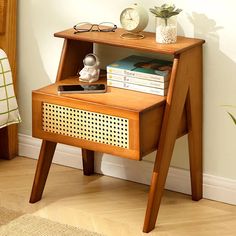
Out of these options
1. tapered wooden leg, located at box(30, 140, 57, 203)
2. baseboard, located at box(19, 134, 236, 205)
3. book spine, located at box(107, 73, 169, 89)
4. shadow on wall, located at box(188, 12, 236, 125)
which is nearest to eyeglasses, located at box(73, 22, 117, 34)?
book spine, located at box(107, 73, 169, 89)

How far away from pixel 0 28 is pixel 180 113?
1084mm

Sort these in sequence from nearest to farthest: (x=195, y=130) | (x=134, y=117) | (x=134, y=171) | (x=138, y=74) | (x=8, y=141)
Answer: (x=134, y=117) → (x=138, y=74) → (x=195, y=130) → (x=134, y=171) → (x=8, y=141)

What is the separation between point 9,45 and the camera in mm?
3641

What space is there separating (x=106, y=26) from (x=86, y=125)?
22.6 inches

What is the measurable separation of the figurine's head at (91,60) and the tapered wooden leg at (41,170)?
1.28ft

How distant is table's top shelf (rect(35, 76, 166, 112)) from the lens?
2.90 meters

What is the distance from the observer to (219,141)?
3.22 meters

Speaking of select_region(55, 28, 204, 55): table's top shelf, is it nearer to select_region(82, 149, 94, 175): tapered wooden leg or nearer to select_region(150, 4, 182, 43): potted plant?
select_region(150, 4, 182, 43): potted plant

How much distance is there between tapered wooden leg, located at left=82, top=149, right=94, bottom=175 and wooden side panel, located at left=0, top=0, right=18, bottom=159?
1.49 feet

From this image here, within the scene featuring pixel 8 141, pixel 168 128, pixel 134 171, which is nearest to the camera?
pixel 168 128

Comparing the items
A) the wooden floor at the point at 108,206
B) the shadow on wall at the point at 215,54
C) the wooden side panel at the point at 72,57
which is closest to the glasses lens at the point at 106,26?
the wooden side panel at the point at 72,57

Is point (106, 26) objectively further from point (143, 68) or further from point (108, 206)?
point (108, 206)

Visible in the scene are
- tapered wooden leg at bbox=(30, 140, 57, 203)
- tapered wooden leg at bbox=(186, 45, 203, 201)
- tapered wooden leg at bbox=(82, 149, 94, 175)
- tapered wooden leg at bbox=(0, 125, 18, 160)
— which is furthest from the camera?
tapered wooden leg at bbox=(0, 125, 18, 160)

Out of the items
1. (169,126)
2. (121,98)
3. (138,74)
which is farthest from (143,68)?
(169,126)
